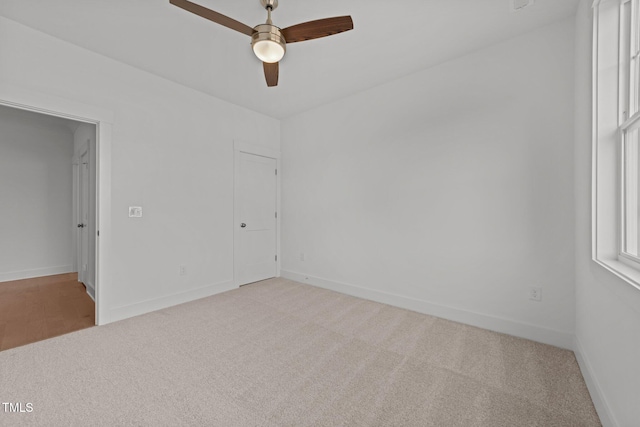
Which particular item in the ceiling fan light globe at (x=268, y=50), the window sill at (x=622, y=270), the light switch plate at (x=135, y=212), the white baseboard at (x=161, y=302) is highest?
the ceiling fan light globe at (x=268, y=50)

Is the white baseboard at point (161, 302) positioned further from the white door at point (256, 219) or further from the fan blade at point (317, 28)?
the fan blade at point (317, 28)

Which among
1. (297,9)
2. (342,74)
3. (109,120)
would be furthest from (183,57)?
(342,74)

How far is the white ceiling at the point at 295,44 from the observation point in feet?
6.77

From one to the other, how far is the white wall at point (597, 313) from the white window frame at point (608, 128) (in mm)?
108

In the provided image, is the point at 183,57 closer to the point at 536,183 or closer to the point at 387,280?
the point at 387,280

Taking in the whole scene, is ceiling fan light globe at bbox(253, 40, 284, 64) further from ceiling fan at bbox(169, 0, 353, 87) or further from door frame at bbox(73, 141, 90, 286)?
door frame at bbox(73, 141, 90, 286)

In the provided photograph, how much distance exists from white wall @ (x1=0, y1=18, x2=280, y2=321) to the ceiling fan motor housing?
2127 millimetres

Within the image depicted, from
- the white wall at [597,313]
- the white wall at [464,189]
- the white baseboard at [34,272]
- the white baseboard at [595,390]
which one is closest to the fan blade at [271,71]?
the white wall at [464,189]

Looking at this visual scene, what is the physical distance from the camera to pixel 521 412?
60.0 inches

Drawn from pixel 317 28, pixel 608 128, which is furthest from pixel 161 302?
pixel 608 128

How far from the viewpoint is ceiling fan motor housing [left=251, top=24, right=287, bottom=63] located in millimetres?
1623

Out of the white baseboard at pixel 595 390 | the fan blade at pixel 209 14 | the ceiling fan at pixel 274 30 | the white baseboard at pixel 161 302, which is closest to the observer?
the white baseboard at pixel 595 390

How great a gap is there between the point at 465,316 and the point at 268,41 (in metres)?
3.04

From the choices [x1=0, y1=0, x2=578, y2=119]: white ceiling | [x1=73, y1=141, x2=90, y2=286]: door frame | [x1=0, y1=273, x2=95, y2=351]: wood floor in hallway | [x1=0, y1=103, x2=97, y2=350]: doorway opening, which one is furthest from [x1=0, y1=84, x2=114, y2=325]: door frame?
[x1=73, y1=141, x2=90, y2=286]: door frame
